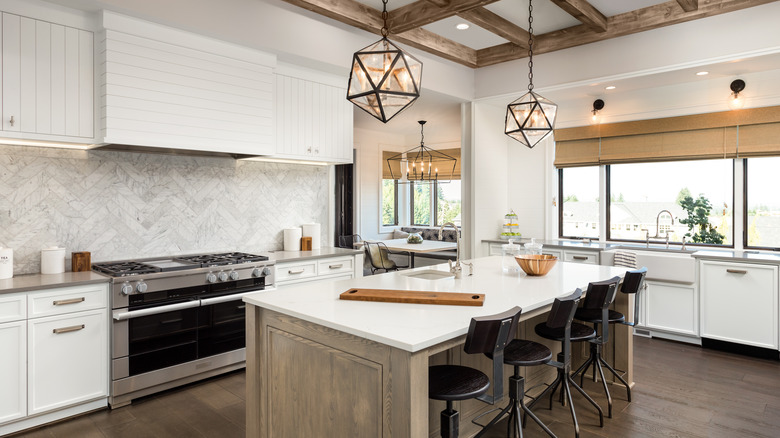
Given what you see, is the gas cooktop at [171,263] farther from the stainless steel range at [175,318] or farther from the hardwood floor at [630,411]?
the hardwood floor at [630,411]

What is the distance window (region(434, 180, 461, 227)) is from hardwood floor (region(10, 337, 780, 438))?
546 centimetres

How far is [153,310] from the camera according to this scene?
323 cm

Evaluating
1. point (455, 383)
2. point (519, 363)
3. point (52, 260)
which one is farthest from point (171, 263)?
point (519, 363)

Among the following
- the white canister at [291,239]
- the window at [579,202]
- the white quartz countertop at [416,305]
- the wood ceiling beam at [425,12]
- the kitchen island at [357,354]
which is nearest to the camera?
the kitchen island at [357,354]

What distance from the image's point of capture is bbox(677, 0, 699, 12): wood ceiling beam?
388 cm

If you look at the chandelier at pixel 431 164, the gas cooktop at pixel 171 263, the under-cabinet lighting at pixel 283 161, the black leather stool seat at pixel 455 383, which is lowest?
the black leather stool seat at pixel 455 383

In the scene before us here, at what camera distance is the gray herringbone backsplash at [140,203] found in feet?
10.7

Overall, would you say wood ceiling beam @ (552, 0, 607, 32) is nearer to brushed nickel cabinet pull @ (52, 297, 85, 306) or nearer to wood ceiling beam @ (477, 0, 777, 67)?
wood ceiling beam @ (477, 0, 777, 67)

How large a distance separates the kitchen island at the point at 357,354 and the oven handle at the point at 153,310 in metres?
1.14

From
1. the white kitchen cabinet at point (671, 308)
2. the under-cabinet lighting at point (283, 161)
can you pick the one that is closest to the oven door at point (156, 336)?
the under-cabinet lighting at point (283, 161)

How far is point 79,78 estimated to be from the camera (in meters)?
3.15

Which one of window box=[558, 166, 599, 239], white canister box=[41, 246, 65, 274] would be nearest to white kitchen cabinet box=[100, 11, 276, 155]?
white canister box=[41, 246, 65, 274]

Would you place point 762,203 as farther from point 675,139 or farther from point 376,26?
point 376,26

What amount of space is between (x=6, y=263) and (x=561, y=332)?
3547mm
